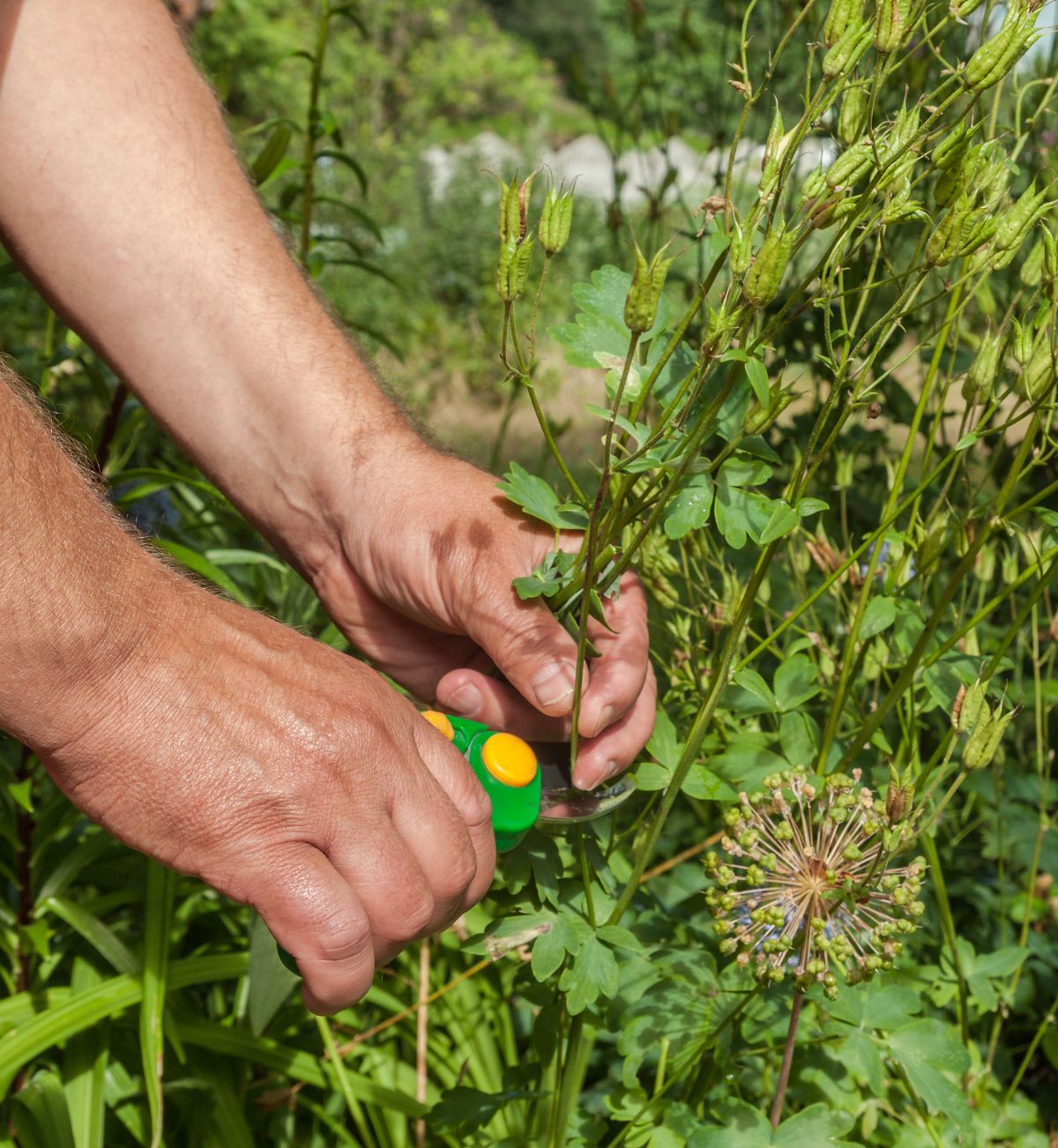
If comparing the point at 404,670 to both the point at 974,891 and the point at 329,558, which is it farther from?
the point at 974,891

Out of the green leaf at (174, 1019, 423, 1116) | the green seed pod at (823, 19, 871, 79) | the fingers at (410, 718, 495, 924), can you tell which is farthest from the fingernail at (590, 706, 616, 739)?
the green leaf at (174, 1019, 423, 1116)

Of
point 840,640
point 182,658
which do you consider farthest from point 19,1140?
point 840,640

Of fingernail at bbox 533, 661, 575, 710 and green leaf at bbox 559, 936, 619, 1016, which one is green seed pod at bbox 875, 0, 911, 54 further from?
green leaf at bbox 559, 936, 619, 1016

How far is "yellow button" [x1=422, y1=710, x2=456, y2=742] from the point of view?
1229mm

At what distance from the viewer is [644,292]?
775 mm

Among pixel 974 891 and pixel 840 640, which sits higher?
pixel 840 640

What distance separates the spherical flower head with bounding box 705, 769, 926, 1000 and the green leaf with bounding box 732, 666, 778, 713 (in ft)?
0.30

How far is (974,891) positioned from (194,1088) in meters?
1.16

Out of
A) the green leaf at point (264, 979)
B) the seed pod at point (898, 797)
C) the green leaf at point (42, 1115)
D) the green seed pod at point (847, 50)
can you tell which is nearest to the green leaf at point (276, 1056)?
the green leaf at point (264, 979)

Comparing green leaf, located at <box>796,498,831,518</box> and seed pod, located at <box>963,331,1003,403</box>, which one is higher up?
seed pod, located at <box>963,331,1003,403</box>

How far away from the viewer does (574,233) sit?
7.83 meters

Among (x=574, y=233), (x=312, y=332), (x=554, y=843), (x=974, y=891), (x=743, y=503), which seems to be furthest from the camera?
(x=574, y=233)

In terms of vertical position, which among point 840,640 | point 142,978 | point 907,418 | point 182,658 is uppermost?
point 182,658

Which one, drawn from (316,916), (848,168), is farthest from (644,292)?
(316,916)
